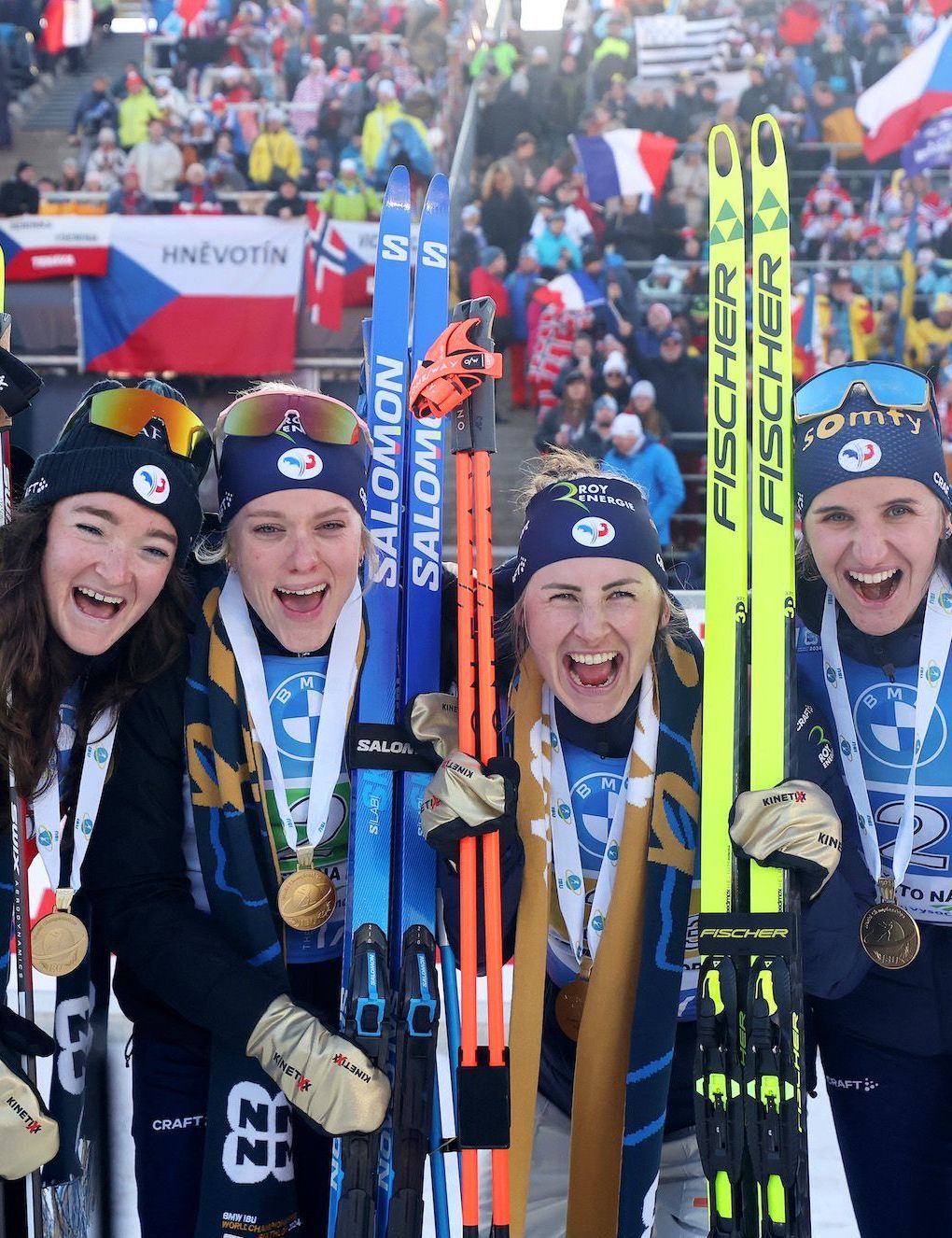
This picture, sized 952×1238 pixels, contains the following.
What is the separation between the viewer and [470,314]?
2443 millimetres

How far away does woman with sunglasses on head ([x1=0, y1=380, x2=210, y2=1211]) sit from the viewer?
2400mm

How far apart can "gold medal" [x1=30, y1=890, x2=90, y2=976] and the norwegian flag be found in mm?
8518

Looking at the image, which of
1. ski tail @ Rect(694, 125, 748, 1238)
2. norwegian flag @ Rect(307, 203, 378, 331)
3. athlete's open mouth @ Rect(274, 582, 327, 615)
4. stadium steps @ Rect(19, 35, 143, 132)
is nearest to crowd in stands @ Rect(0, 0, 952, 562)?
norwegian flag @ Rect(307, 203, 378, 331)

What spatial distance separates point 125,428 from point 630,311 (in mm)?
8015

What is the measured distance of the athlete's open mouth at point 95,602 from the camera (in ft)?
7.92

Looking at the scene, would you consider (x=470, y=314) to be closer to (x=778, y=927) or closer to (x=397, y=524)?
(x=397, y=524)

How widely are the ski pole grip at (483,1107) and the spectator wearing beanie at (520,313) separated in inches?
340

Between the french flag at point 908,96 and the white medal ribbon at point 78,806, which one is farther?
the french flag at point 908,96

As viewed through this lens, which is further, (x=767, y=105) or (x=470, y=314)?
(x=767, y=105)

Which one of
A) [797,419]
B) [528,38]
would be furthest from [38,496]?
[528,38]

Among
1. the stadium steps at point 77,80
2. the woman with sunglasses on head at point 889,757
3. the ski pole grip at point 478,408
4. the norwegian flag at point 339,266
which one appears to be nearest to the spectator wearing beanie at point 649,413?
the norwegian flag at point 339,266

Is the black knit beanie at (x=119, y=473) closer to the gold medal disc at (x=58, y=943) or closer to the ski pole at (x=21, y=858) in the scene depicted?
the ski pole at (x=21, y=858)

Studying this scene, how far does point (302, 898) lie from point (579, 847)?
52 centimetres

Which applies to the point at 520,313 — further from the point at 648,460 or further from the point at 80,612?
the point at 80,612
